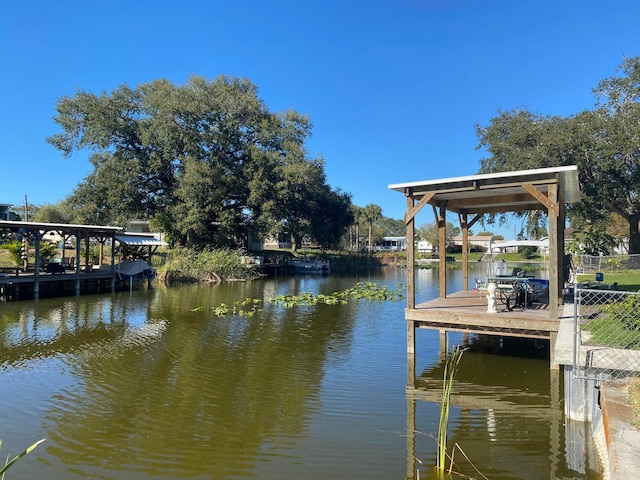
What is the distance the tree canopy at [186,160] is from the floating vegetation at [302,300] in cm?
1333

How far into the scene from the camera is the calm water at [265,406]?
5.19 m

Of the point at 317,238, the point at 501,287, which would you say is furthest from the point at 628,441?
the point at 317,238

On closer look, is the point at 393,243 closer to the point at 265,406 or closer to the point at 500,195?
the point at 500,195

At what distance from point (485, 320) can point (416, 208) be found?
8.63 ft

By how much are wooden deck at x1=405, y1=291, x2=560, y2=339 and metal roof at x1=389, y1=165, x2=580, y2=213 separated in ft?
8.00

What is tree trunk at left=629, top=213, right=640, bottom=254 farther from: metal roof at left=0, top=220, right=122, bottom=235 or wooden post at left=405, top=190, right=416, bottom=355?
metal roof at left=0, top=220, right=122, bottom=235

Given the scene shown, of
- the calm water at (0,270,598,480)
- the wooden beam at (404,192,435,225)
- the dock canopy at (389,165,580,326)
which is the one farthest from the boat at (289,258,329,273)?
the wooden beam at (404,192,435,225)

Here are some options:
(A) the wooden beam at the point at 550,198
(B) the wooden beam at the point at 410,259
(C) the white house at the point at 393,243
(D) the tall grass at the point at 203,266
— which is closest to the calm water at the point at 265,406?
(B) the wooden beam at the point at 410,259

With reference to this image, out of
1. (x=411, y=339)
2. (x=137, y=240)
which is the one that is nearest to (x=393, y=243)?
(x=137, y=240)

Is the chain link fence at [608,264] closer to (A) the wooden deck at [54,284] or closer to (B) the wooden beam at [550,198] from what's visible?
(B) the wooden beam at [550,198]

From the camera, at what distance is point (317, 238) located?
41062 millimetres

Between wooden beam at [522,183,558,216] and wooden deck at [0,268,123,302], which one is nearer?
wooden beam at [522,183,558,216]

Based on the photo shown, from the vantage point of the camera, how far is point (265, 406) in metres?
7.11

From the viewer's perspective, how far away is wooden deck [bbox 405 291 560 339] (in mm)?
8328
